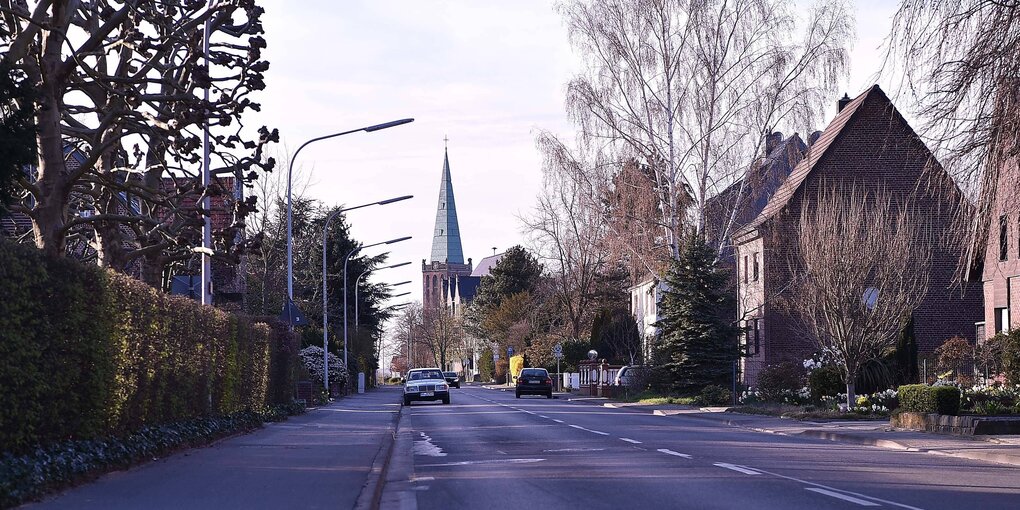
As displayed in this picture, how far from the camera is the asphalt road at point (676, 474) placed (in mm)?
11461

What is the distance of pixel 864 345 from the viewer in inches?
1120

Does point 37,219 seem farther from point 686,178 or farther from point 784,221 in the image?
point 784,221

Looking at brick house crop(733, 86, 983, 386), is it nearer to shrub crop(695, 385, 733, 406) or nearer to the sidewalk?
shrub crop(695, 385, 733, 406)

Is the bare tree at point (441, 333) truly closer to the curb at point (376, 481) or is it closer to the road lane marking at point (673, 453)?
the road lane marking at point (673, 453)

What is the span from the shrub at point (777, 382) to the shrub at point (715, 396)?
2.60 meters

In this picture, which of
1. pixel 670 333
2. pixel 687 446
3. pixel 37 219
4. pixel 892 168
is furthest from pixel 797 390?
pixel 37 219

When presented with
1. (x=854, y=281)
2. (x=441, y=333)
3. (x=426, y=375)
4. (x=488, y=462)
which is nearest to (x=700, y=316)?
(x=854, y=281)

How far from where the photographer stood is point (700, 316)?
42.1 metres

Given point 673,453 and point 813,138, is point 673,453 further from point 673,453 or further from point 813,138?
point 813,138

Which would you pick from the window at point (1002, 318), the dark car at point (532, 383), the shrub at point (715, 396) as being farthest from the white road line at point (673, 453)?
the dark car at point (532, 383)

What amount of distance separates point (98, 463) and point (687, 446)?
1009 cm

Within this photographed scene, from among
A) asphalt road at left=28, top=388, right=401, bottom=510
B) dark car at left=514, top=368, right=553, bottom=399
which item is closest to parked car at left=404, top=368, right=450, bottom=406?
dark car at left=514, top=368, right=553, bottom=399

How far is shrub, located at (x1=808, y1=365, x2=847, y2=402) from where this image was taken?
32.1m

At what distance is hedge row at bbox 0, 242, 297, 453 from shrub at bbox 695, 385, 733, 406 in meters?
22.1
